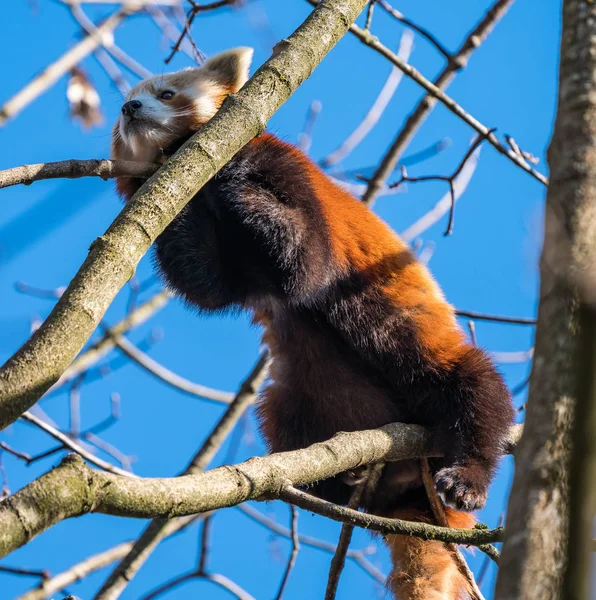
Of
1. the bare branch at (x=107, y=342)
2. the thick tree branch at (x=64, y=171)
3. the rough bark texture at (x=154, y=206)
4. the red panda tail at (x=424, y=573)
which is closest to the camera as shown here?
the rough bark texture at (x=154, y=206)

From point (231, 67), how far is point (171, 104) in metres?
0.95

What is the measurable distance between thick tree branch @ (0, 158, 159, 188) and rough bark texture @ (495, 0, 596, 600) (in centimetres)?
198

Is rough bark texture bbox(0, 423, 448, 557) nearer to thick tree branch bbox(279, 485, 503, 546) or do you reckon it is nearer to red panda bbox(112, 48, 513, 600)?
thick tree branch bbox(279, 485, 503, 546)

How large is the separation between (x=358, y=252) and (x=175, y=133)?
1.44 m

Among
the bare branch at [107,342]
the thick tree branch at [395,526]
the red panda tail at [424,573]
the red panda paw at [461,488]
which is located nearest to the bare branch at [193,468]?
the bare branch at [107,342]

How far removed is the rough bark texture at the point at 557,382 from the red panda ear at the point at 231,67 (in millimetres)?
4895

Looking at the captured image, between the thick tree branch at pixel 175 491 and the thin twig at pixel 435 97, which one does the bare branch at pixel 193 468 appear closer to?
the thin twig at pixel 435 97

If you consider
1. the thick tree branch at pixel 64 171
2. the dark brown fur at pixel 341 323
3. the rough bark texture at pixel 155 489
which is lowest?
the rough bark texture at pixel 155 489

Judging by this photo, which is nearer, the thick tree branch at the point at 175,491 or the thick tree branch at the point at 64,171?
→ the thick tree branch at the point at 175,491

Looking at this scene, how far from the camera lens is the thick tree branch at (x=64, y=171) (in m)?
3.13

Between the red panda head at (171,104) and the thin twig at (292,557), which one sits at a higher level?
the red panda head at (171,104)

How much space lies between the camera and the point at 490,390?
506 cm

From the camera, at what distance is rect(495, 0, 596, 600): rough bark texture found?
150 centimetres

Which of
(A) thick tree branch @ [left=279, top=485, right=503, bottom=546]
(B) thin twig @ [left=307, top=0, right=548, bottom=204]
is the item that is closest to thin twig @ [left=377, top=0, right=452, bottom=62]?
(B) thin twig @ [left=307, top=0, right=548, bottom=204]
